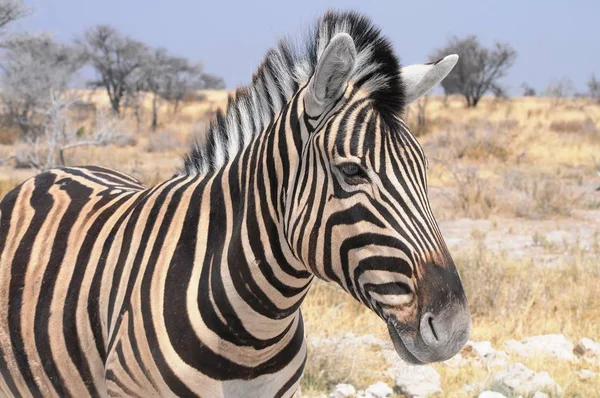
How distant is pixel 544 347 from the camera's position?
4.59 m

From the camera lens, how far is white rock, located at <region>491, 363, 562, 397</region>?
12.4 ft

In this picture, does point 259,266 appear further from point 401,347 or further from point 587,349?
point 587,349

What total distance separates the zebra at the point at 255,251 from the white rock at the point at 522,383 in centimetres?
205

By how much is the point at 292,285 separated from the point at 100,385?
2.54 ft

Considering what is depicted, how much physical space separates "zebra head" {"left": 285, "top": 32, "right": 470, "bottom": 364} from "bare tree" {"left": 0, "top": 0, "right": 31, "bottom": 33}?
15.3 m

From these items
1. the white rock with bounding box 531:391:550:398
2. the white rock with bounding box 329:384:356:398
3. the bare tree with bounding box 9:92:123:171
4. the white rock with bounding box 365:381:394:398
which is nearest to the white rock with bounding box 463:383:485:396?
the white rock with bounding box 531:391:550:398

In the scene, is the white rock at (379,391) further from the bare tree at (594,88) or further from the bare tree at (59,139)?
the bare tree at (594,88)

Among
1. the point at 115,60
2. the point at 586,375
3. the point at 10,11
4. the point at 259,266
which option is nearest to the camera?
the point at 259,266

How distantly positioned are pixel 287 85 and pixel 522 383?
8.57 feet

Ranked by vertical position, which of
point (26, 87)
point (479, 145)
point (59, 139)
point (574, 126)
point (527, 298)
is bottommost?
point (527, 298)

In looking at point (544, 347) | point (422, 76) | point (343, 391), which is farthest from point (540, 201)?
point (422, 76)

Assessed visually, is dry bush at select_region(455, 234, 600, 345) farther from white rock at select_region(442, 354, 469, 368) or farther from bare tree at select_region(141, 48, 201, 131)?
bare tree at select_region(141, 48, 201, 131)

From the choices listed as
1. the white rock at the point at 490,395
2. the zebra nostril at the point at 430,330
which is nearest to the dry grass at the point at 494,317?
the white rock at the point at 490,395

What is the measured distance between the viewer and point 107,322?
2.11 meters
